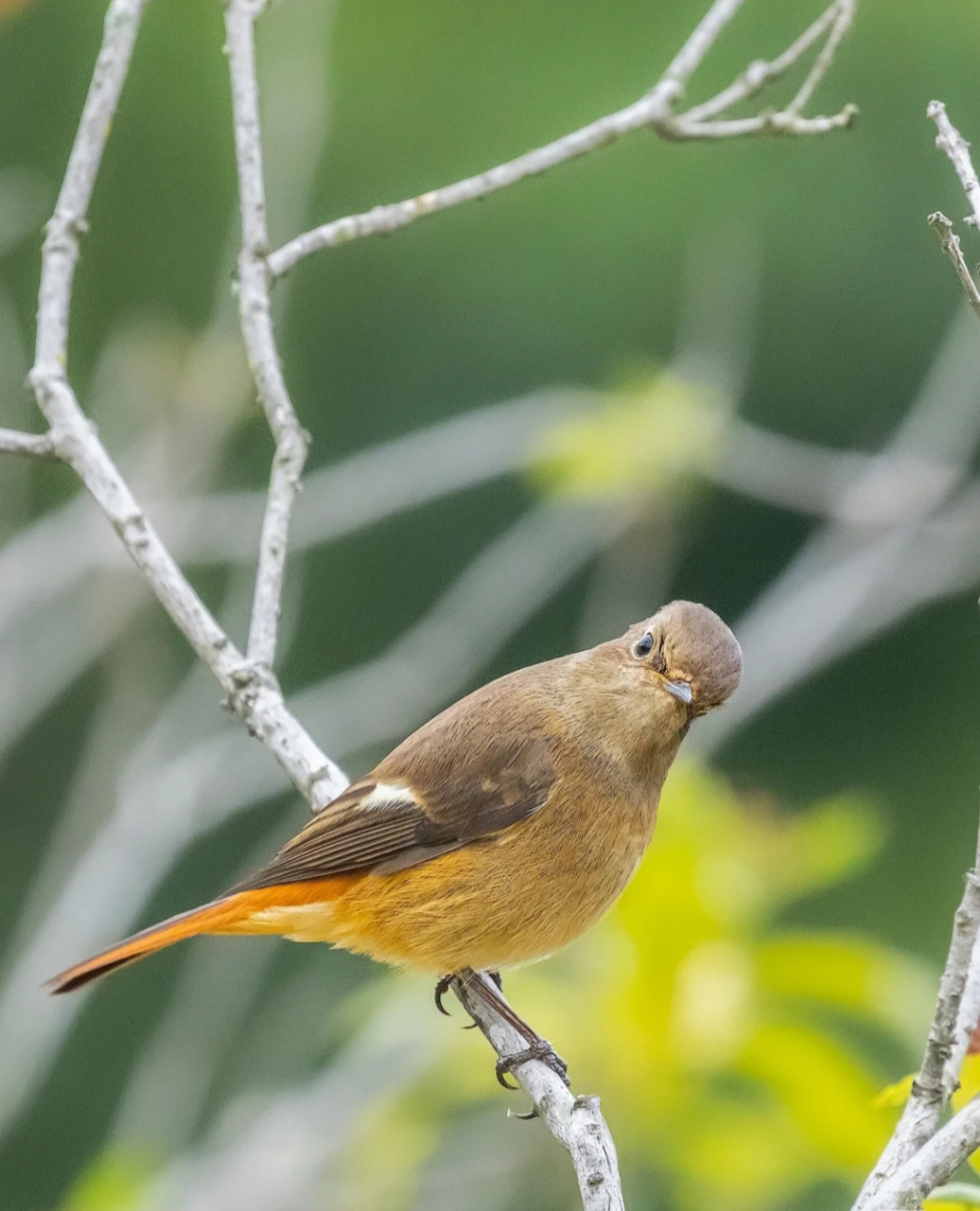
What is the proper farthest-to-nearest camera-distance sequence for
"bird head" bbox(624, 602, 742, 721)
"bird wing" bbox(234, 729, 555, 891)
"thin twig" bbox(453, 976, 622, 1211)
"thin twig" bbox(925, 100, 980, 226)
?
"bird wing" bbox(234, 729, 555, 891), "bird head" bbox(624, 602, 742, 721), "thin twig" bbox(453, 976, 622, 1211), "thin twig" bbox(925, 100, 980, 226)

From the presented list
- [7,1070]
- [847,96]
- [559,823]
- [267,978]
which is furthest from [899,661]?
[559,823]

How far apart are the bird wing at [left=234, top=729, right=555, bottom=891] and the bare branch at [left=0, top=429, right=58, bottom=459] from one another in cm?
87

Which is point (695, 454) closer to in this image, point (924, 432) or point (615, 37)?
point (924, 432)

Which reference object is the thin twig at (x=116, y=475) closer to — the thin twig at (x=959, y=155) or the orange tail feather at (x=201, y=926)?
the orange tail feather at (x=201, y=926)

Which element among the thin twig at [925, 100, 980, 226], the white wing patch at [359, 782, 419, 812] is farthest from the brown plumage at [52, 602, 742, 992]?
the thin twig at [925, 100, 980, 226]

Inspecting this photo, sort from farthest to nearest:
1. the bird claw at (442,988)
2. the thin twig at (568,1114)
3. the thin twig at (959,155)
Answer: the bird claw at (442,988)
the thin twig at (568,1114)
the thin twig at (959,155)

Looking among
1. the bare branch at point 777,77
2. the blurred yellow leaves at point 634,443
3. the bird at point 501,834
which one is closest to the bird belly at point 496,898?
the bird at point 501,834

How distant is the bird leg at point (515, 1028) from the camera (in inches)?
114

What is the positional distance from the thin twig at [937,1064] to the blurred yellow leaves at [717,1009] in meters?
1.13

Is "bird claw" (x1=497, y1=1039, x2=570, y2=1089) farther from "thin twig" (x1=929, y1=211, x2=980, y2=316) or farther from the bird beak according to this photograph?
"thin twig" (x1=929, y1=211, x2=980, y2=316)

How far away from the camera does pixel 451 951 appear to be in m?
3.10

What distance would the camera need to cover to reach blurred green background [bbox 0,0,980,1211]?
362 cm

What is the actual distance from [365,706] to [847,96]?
20.1ft

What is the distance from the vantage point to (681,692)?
3.05 m
